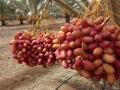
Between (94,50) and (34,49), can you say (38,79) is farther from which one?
(94,50)

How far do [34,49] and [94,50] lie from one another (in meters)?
0.81

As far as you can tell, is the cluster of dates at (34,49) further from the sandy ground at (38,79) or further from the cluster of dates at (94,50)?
the sandy ground at (38,79)

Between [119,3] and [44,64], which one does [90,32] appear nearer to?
[119,3]

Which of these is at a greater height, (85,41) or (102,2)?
(102,2)

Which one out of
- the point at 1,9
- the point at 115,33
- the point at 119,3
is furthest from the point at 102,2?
the point at 1,9

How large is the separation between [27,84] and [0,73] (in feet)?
4.75

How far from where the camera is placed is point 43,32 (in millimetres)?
2322

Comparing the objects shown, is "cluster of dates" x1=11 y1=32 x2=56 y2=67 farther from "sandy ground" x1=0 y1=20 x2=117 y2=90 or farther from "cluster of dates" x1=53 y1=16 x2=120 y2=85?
"sandy ground" x1=0 y1=20 x2=117 y2=90

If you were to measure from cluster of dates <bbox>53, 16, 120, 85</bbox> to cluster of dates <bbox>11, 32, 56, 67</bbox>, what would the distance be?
0.57m

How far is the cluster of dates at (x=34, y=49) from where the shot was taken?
79.4 inches

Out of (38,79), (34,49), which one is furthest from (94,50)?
(38,79)

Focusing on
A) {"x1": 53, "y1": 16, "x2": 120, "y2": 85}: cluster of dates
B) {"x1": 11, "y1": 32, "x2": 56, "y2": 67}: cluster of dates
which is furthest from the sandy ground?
{"x1": 53, "y1": 16, "x2": 120, "y2": 85}: cluster of dates

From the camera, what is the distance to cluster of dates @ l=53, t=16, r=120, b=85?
1353 millimetres

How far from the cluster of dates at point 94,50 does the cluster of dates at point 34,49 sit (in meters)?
0.57
